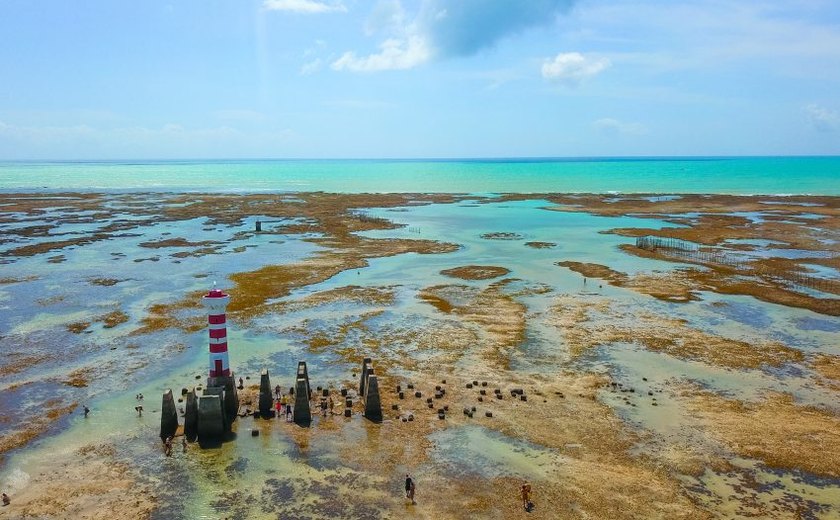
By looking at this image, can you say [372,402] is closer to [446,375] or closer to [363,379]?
[363,379]

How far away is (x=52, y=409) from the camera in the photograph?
2442 centimetres

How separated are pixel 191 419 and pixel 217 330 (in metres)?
3.43

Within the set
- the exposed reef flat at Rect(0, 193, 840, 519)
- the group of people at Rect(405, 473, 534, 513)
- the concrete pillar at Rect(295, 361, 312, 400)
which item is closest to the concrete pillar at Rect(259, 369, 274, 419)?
the exposed reef flat at Rect(0, 193, 840, 519)

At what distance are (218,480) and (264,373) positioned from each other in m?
5.24

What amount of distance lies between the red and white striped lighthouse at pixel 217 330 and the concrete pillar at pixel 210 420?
6.25ft

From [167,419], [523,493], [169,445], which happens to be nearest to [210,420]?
[169,445]

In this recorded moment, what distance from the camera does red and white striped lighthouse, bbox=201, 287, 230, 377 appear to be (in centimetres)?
2303

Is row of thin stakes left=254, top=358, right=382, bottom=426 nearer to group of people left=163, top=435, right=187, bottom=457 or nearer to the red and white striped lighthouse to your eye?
the red and white striped lighthouse

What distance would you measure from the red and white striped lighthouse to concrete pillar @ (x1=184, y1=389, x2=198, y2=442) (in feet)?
5.06

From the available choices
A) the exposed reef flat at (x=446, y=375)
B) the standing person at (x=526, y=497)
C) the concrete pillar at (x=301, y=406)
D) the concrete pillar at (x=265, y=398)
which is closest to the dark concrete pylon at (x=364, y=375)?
the exposed reef flat at (x=446, y=375)

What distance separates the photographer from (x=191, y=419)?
22.2m

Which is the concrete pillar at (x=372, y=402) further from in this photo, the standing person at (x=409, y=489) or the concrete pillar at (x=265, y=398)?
the standing person at (x=409, y=489)

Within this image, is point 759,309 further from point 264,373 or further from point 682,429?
point 264,373

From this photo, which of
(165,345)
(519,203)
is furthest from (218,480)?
(519,203)
